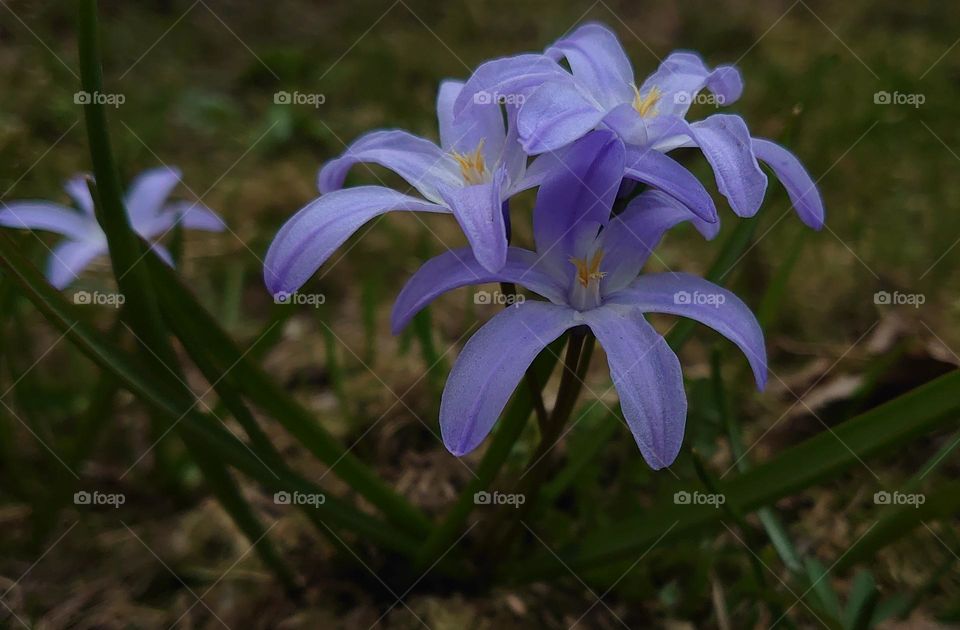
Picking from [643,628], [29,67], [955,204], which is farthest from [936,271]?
[29,67]

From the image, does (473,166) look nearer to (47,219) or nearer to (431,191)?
(431,191)

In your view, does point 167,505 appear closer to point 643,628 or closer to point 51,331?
point 51,331

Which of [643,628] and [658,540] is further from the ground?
[658,540]

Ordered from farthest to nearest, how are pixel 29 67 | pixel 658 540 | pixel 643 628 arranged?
pixel 29 67, pixel 643 628, pixel 658 540

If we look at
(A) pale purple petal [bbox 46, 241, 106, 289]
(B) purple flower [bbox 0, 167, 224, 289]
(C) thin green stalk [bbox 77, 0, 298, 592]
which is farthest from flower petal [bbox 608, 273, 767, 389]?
(A) pale purple petal [bbox 46, 241, 106, 289]
